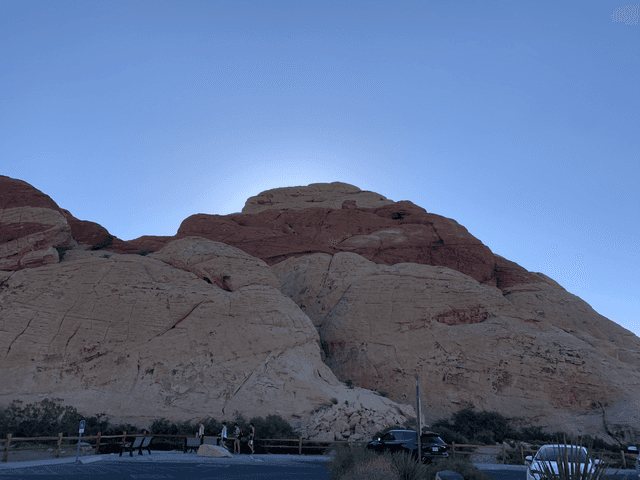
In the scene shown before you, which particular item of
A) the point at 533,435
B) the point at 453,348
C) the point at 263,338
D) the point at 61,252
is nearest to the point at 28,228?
the point at 61,252

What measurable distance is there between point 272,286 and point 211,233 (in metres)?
20.4

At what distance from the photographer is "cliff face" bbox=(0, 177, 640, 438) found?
2756 centimetres

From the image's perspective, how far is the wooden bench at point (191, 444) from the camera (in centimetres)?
2241

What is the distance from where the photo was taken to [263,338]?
30953 mm

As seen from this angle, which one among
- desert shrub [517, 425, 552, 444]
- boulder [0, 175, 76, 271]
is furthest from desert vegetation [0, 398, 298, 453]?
desert shrub [517, 425, 552, 444]

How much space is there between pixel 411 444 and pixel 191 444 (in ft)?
33.4

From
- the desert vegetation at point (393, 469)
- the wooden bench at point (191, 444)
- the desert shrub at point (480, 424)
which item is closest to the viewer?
the desert vegetation at point (393, 469)

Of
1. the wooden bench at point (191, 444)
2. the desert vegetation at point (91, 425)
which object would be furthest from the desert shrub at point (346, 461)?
the desert vegetation at point (91, 425)

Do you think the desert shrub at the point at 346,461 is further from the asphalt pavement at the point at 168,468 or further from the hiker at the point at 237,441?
the hiker at the point at 237,441

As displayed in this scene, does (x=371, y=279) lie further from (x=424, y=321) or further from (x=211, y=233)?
(x=211, y=233)

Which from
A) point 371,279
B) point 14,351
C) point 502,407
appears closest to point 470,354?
point 502,407

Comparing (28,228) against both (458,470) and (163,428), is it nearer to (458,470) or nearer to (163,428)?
(163,428)

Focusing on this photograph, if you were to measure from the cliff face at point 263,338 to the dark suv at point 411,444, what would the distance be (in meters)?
5.91

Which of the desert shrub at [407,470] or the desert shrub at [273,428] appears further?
the desert shrub at [273,428]
